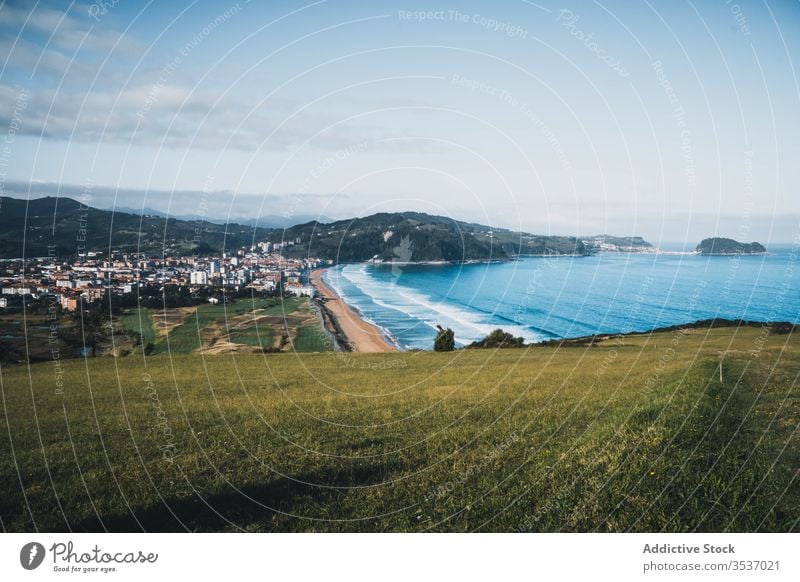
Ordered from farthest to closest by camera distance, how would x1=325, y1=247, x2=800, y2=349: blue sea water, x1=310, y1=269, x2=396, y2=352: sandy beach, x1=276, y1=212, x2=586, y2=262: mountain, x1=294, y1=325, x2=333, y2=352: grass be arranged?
x1=325, y1=247, x2=800, y2=349: blue sea water, x1=276, y1=212, x2=586, y2=262: mountain, x1=310, y1=269, x2=396, y2=352: sandy beach, x1=294, y1=325, x2=333, y2=352: grass

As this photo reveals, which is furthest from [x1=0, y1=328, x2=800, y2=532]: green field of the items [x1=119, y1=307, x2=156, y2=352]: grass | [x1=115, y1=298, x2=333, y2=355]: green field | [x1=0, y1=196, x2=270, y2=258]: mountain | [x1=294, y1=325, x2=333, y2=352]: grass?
[x1=294, y1=325, x2=333, y2=352]: grass

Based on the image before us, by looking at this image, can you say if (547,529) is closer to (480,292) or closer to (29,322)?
(29,322)

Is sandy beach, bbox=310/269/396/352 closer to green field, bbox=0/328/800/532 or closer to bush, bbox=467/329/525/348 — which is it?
bush, bbox=467/329/525/348

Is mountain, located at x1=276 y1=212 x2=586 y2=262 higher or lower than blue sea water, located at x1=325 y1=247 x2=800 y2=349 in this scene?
higher

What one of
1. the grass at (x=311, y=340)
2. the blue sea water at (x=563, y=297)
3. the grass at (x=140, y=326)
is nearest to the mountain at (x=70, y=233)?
the grass at (x=140, y=326)

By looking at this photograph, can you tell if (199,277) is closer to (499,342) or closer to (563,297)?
(499,342)

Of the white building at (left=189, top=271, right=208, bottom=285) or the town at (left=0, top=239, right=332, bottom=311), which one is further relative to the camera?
the white building at (left=189, top=271, right=208, bottom=285)

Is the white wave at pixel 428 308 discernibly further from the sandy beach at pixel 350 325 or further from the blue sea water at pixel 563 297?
the sandy beach at pixel 350 325

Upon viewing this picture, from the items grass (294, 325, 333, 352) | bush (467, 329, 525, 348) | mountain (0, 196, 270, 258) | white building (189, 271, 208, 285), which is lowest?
grass (294, 325, 333, 352)
